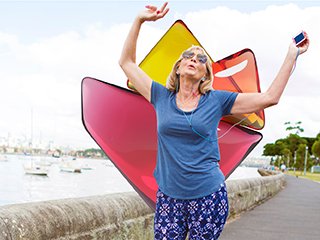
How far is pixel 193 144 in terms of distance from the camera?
115 inches

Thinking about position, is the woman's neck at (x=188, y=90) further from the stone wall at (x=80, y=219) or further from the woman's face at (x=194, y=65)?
the stone wall at (x=80, y=219)

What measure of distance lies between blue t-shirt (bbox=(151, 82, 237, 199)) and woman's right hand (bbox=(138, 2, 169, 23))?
51 centimetres

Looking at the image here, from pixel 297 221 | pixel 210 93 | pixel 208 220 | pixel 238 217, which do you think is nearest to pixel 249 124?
pixel 210 93

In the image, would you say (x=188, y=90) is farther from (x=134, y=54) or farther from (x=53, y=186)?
(x=53, y=186)

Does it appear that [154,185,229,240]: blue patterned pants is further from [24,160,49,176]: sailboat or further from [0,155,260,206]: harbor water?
[24,160,49,176]: sailboat

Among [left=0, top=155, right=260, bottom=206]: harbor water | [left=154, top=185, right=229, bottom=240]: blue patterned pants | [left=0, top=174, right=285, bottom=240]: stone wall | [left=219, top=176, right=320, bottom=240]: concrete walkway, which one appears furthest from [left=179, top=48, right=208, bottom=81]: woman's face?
[left=0, top=155, right=260, bottom=206]: harbor water

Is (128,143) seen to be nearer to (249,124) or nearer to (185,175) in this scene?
(249,124)

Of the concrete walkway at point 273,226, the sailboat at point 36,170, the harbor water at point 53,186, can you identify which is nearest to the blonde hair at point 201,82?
the concrete walkway at point 273,226

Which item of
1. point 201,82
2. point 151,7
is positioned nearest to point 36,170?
point 151,7

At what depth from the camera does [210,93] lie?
307 centimetres

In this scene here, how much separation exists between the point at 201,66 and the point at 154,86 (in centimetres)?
32

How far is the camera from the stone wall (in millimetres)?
3342

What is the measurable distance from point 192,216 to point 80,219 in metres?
1.41

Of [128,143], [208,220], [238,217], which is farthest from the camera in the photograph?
[238,217]
